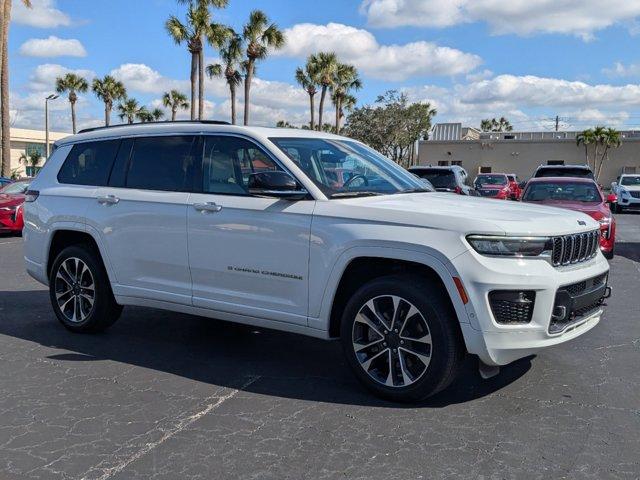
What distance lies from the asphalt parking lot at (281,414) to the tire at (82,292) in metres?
0.17

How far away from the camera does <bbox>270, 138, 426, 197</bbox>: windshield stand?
16.4ft

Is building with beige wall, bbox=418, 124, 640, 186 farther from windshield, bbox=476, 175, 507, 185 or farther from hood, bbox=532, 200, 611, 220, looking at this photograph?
hood, bbox=532, 200, 611, 220

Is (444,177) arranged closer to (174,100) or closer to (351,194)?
(351,194)

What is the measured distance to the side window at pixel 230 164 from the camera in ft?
16.9

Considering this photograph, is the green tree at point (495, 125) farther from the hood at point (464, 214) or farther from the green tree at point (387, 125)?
the hood at point (464, 214)

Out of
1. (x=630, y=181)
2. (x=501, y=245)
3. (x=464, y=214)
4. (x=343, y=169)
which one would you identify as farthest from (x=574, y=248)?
(x=630, y=181)

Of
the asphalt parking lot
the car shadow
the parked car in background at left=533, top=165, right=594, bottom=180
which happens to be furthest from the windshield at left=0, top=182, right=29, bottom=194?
the parked car in background at left=533, top=165, right=594, bottom=180

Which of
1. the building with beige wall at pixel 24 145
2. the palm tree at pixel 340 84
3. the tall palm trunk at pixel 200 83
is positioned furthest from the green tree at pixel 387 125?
the building with beige wall at pixel 24 145

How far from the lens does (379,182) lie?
5297mm

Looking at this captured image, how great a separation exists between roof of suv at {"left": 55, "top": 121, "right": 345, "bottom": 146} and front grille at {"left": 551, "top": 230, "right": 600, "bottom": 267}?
2.22m

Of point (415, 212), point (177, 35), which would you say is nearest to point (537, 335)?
point (415, 212)

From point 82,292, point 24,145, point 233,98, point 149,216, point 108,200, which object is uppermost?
point 233,98

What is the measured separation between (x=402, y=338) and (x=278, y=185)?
4.49 ft

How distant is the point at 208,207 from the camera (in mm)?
5184
